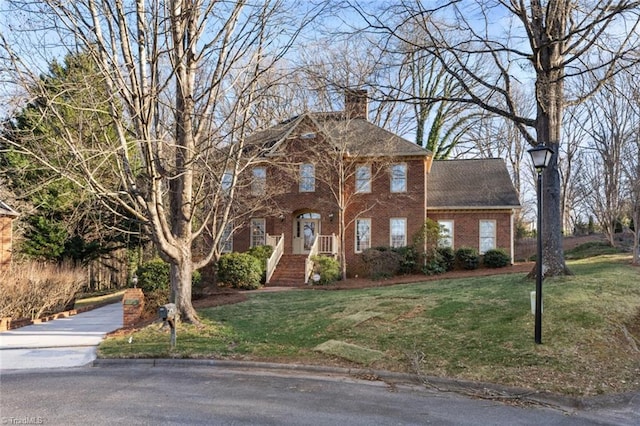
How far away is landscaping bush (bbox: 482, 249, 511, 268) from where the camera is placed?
21.2 meters

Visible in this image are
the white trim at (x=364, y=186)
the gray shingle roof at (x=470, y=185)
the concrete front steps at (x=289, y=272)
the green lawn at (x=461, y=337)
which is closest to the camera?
the green lawn at (x=461, y=337)

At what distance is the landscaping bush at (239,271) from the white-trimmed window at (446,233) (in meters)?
9.47

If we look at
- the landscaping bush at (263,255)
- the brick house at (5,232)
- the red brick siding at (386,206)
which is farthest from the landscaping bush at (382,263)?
the brick house at (5,232)

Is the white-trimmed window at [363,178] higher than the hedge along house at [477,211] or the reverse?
higher

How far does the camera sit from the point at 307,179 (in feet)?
76.4

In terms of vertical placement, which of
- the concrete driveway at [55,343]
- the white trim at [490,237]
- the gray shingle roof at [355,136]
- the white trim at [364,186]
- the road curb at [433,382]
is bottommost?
the concrete driveway at [55,343]

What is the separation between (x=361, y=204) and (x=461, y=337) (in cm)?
1509

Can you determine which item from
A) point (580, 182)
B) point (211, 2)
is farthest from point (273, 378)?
point (580, 182)

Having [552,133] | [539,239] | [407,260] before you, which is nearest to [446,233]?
[407,260]

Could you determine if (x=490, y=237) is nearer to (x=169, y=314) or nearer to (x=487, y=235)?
(x=487, y=235)

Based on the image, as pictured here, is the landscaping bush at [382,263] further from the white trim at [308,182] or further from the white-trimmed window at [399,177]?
the white trim at [308,182]

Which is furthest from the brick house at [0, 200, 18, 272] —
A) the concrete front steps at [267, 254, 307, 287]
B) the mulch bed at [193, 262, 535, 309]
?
the concrete front steps at [267, 254, 307, 287]

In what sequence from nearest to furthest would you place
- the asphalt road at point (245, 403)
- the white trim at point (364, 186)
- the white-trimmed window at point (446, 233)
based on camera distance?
the asphalt road at point (245, 403) → the white-trimmed window at point (446, 233) → the white trim at point (364, 186)

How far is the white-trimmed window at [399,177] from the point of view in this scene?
74.3 ft
